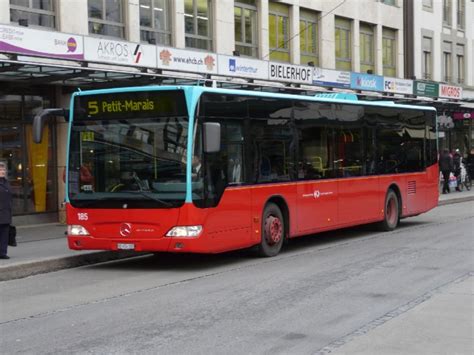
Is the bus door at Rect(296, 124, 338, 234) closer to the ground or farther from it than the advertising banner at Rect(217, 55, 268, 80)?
closer to the ground

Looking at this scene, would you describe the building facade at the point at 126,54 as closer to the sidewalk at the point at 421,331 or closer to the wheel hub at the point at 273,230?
the wheel hub at the point at 273,230

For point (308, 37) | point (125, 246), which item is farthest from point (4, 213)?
point (308, 37)

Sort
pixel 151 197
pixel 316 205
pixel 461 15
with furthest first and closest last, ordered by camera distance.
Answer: pixel 461 15
pixel 316 205
pixel 151 197

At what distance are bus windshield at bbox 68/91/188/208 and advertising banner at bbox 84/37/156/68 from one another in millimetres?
4968

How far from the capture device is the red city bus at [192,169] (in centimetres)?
1022

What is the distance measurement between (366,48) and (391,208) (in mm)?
16612

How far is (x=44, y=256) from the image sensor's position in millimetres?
11641

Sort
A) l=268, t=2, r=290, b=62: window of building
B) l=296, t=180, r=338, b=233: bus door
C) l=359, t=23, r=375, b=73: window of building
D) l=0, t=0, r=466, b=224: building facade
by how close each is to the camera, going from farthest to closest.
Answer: l=359, t=23, r=375, b=73: window of building
l=268, t=2, r=290, b=62: window of building
l=0, t=0, r=466, b=224: building facade
l=296, t=180, r=338, b=233: bus door

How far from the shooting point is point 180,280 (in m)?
9.88

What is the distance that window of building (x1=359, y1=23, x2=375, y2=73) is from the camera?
102ft

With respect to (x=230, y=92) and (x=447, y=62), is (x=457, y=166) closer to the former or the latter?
(x=447, y=62)

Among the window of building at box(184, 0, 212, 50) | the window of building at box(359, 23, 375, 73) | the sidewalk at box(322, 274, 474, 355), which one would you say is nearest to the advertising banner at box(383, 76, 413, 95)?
the window of building at box(359, 23, 375, 73)

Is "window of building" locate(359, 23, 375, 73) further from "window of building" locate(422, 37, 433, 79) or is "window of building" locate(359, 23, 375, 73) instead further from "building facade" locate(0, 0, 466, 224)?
"window of building" locate(422, 37, 433, 79)

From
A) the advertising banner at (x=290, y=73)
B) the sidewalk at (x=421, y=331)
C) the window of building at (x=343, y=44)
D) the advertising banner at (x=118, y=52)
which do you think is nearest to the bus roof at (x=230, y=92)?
the sidewalk at (x=421, y=331)
